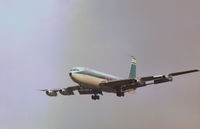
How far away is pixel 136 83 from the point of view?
79250 mm

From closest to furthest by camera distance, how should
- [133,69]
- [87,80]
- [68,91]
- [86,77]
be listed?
[86,77] < [87,80] < [68,91] < [133,69]

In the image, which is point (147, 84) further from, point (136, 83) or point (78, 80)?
point (78, 80)

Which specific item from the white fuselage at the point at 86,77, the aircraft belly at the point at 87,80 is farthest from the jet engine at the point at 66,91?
the aircraft belly at the point at 87,80

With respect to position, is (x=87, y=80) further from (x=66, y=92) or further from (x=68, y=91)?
(x=66, y=92)

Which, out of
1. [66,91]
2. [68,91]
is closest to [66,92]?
[66,91]

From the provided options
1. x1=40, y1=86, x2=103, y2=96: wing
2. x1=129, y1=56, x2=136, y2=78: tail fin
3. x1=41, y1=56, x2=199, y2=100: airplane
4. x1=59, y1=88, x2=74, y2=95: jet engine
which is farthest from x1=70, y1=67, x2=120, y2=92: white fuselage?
x1=129, y1=56, x2=136, y2=78: tail fin

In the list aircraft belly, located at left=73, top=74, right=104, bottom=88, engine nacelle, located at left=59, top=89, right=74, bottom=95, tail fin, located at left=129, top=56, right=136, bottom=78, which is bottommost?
engine nacelle, located at left=59, top=89, right=74, bottom=95

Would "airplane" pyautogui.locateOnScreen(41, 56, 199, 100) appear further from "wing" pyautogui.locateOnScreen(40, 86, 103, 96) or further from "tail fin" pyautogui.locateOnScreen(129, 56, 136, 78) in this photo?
"tail fin" pyautogui.locateOnScreen(129, 56, 136, 78)

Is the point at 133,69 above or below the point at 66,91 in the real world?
above

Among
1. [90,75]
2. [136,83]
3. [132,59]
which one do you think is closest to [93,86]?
[90,75]

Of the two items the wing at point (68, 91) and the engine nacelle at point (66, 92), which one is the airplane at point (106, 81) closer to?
the wing at point (68, 91)

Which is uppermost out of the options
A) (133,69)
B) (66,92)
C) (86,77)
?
(133,69)

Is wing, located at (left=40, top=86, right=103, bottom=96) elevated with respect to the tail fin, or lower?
Result: lower

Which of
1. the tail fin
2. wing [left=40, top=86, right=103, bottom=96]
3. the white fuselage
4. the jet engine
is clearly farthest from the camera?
the tail fin
